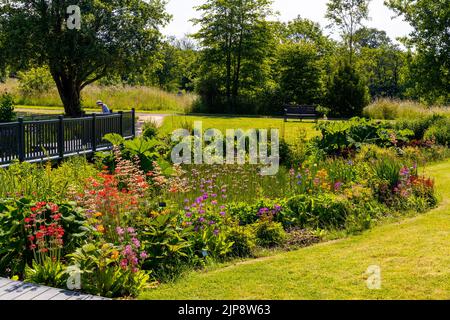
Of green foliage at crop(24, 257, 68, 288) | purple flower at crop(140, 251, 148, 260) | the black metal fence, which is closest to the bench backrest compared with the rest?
the black metal fence

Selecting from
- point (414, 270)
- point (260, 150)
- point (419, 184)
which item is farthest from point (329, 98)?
point (414, 270)

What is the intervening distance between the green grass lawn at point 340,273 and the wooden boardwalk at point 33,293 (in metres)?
0.61

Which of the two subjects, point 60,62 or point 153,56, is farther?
point 153,56

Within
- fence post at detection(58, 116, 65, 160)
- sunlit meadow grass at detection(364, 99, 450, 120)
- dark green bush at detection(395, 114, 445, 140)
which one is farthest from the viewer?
sunlit meadow grass at detection(364, 99, 450, 120)

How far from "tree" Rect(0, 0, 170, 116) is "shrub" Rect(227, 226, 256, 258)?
1694cm

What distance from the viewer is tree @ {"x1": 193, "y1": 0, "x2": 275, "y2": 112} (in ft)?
109

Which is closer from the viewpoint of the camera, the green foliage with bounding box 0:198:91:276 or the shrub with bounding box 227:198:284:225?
the green foliage with bounding box 0:198:91:276

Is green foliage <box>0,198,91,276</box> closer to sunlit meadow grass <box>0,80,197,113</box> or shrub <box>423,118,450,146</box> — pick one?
shrub <box>423,118,450,146</box>

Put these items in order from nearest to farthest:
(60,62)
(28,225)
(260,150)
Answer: (28,225)
(260,150)
(60,62)

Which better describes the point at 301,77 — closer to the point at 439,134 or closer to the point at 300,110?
the point at 300,110

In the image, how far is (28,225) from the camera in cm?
527

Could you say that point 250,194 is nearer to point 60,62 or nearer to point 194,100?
point 60,62

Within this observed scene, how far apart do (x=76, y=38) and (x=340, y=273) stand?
19080 mm
